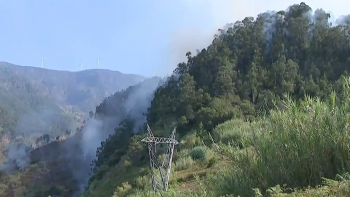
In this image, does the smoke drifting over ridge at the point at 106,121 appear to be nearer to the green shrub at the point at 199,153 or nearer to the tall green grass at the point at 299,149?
the green shrub at the point at 199,153

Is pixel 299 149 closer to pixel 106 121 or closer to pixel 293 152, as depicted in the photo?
pixel 293 152

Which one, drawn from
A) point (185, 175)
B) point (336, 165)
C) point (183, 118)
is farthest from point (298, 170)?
point (183, 118)

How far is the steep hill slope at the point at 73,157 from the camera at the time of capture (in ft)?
217

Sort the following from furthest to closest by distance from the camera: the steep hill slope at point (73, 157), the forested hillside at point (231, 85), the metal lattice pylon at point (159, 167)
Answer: the steep hill slope at point (73, 157)
the forested hillside at point (231, 85)
the metal lattice pylon at point (159, 167)

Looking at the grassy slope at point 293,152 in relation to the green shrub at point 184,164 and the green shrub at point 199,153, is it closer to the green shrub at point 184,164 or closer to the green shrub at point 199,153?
the green shrub at point 184,164

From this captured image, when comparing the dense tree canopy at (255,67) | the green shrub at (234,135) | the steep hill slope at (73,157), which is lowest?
the steep hill slope at (73,157)

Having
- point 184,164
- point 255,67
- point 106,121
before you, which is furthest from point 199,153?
point 106,121

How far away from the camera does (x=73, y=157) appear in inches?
3748

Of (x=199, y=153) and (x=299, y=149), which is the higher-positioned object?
(x=299, y=149)

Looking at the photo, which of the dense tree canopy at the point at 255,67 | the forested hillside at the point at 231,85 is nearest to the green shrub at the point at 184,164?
the forested hillside at the point at 231,85

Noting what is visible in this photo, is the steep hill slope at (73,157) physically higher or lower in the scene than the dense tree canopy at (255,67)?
lower

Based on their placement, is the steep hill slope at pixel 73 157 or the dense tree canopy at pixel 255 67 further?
the steep hill slope at pixel 73 157

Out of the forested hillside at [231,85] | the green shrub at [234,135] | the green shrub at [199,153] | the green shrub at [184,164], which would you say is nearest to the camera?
the green shrub at [234,135]

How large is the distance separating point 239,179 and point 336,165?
3.61 ft
